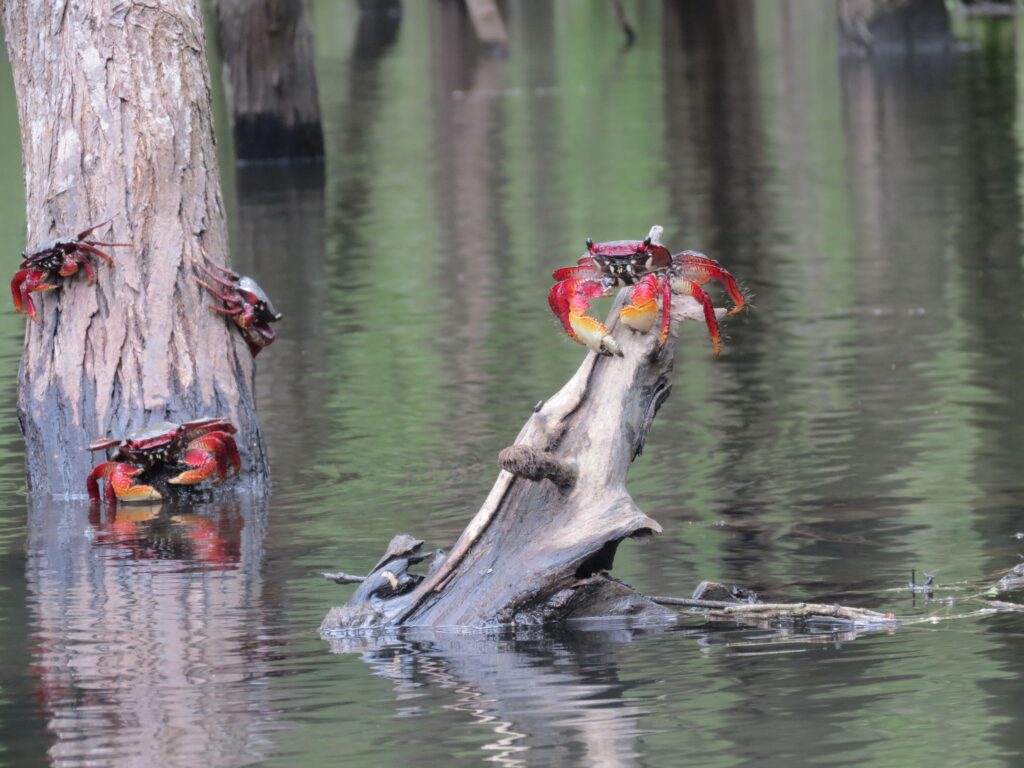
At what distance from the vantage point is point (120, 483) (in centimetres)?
972

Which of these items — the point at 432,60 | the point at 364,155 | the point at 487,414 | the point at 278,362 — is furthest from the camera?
the point at 432,60

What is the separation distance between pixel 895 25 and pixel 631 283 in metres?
31.7

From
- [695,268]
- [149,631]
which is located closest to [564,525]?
[695,268]

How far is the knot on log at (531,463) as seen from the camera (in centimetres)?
667

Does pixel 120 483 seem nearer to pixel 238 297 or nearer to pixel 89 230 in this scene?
pixel 238 297

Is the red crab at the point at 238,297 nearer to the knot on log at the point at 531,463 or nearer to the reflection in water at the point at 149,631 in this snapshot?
the reflection in water at the point at 149,631

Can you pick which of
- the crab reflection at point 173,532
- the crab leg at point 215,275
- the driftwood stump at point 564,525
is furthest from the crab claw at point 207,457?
the driftwood stump at point 564,525

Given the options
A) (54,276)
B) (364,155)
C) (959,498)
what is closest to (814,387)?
(959,498)

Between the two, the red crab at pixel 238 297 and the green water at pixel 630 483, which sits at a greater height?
the red crab at pixel 238 297

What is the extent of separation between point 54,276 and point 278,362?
11.3ft

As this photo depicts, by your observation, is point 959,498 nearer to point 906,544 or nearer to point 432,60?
point 906,544

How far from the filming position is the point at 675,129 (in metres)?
27.1

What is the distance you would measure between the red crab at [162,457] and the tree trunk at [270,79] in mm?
12905

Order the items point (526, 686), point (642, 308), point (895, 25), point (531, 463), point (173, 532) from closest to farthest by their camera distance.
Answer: point (526, 686), point (531, 463), point (642, 308), point (173, 532), point (895, 25)
